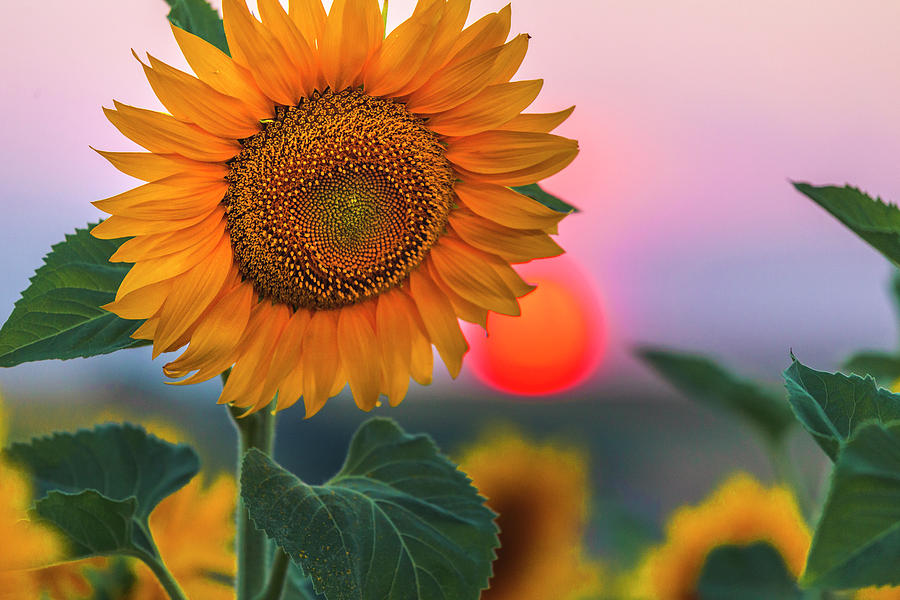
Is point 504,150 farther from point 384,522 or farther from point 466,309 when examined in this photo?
point 384,522

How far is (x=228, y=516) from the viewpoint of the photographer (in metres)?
1.06

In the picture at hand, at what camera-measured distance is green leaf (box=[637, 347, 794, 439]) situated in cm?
124

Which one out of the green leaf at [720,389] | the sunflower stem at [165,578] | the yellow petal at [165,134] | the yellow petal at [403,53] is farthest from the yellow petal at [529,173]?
the green leaf at [720,389]

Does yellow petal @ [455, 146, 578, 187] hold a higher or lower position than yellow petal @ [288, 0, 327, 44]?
lower

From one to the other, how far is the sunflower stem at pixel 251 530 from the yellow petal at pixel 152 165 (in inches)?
6.9

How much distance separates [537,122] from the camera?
2.22 feet

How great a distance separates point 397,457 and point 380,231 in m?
0.21

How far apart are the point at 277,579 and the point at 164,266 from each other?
268 millimetres

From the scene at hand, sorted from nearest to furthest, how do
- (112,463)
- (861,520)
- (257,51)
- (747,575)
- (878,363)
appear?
1. (861,520)
2. (257,51)
3. (112,463)
4. (747,575)
5. (878,363)

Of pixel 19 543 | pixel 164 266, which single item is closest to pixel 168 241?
pixel 164 266

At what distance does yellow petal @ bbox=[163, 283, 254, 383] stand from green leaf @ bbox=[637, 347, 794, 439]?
71 cm

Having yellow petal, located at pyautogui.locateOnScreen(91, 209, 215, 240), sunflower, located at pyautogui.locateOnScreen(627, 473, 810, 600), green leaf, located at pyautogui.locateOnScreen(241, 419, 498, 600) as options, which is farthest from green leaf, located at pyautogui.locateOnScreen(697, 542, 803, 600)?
yellow petal, located at pyautogui.locateOnScreen(91, 209, 215, 240)

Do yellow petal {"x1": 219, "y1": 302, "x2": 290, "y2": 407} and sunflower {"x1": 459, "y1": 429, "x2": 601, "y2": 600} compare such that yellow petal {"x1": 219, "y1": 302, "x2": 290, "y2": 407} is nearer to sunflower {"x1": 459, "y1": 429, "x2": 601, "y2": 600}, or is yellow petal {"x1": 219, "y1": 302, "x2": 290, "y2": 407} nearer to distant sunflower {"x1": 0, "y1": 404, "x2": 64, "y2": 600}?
distant sunflower {"x1": 0, "y1": 404, "x2": 64, "y2": 600}

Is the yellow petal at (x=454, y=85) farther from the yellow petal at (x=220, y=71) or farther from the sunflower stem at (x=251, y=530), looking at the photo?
the sunflower stem at (x=251, y=530)
